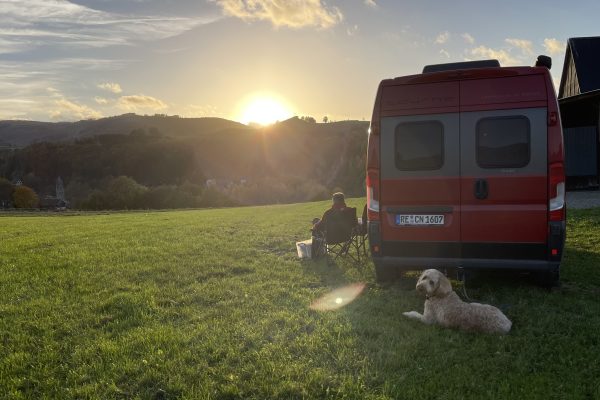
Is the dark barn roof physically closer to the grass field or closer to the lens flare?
the grass field

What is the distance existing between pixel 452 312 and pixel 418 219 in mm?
1687

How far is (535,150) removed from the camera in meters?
6.05

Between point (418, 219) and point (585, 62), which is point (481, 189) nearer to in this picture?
point (418, 219)

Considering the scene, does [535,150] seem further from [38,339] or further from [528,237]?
[38,339]

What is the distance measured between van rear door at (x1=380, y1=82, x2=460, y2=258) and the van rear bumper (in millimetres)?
76

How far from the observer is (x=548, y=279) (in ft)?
21.9

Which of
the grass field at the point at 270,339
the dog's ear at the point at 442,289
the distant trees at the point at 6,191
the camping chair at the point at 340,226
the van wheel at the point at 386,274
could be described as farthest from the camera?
the distant trees at the point at 6,191

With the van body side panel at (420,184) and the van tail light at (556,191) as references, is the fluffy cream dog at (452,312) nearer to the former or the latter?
the van body side panel at (420,184)

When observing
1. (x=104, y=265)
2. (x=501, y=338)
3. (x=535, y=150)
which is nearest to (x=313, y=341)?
(x=501, y=338)

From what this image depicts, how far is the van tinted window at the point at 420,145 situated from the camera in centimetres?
645

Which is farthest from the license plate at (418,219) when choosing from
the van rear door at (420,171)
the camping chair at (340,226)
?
the camping chair at (340,226)

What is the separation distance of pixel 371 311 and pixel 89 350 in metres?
3.44

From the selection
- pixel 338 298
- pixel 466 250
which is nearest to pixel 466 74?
pixel 466 250

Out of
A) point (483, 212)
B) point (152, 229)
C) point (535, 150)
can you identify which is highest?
point (535, 150)
